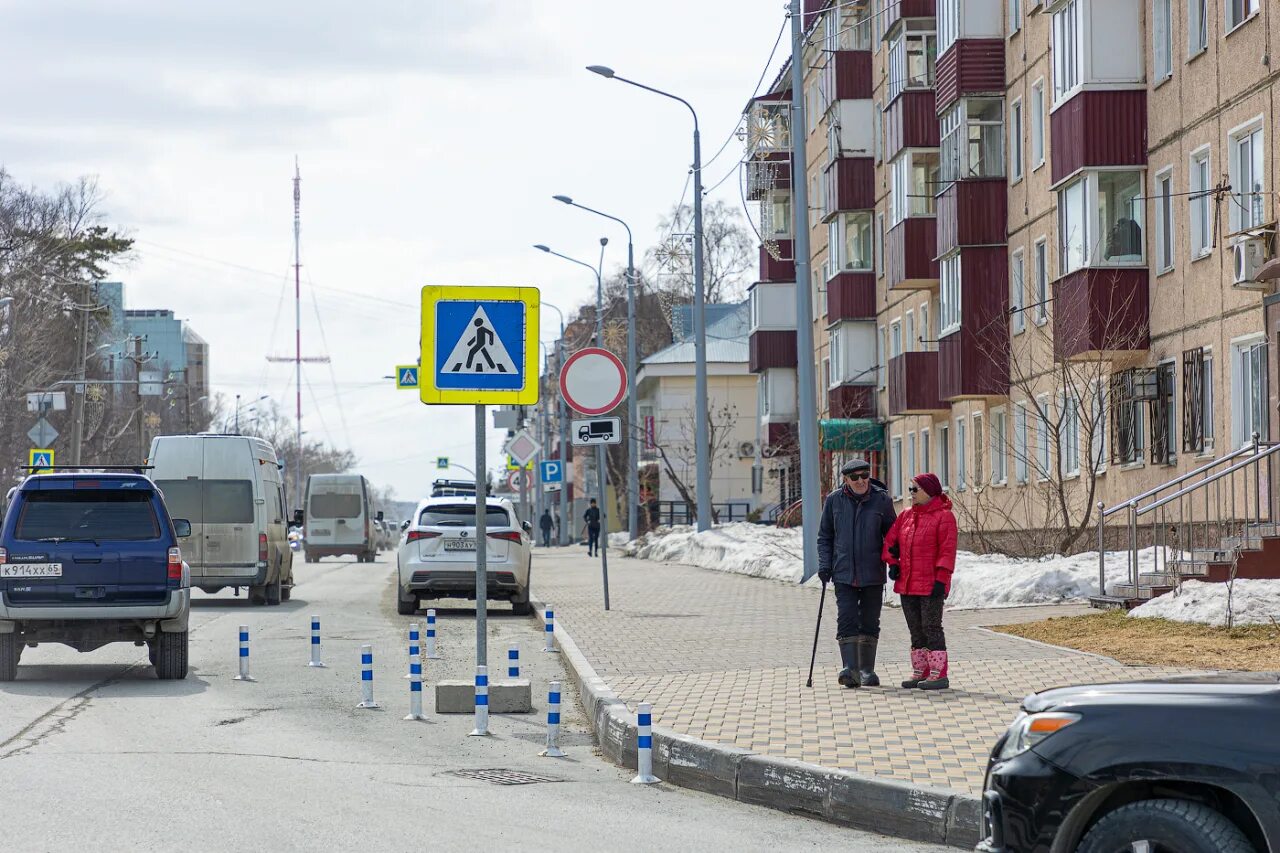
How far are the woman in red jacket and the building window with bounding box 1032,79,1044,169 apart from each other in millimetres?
21405

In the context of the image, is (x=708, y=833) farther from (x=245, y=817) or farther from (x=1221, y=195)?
(x=1221, y=195)

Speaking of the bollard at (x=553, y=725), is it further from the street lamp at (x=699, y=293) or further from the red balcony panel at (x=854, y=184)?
the red balcony panel at (x=854, y=184)

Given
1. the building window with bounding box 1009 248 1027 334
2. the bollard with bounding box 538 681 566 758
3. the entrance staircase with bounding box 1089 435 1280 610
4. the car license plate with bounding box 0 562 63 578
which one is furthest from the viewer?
the building window with bounding box 1009 248 1027 334

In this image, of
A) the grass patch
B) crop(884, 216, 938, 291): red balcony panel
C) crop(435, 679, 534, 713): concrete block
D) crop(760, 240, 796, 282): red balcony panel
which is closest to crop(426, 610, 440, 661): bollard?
crop(435, 679, 534, 713): concrete block

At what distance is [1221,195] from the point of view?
25094 mm

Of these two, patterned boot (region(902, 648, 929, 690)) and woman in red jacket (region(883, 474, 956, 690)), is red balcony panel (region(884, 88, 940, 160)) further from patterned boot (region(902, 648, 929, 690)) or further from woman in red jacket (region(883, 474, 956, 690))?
patterned boot (region(902, 648, 929, 690))

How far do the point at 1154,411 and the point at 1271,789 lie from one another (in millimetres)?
23025

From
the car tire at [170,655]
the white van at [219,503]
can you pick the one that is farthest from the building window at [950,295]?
the car tire at [170,655]

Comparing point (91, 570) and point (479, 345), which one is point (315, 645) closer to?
point (91, 570)

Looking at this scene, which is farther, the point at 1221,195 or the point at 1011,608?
the point at 1221,195

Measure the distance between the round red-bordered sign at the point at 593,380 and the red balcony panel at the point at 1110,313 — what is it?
9710 millimetres

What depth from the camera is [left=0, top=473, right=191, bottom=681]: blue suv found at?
16766 mm

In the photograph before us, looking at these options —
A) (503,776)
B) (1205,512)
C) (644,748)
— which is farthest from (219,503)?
(644,748)

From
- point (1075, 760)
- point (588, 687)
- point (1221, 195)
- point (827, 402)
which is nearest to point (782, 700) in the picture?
point (588, 687)
